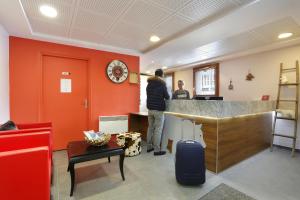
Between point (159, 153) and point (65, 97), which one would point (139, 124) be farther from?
point (65, 97)

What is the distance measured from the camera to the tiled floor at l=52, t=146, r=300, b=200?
185cm

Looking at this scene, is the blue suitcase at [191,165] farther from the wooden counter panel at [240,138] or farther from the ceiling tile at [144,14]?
the ceiling tile at [144,14]

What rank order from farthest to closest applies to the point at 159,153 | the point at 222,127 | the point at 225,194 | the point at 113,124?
the point at 113,124 → the point at 159,153 → the point at 222,127 → the point at 225,194

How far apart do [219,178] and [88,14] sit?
2975mm

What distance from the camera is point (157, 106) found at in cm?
313

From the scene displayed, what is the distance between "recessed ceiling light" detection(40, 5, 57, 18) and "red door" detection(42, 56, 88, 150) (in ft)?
3.89

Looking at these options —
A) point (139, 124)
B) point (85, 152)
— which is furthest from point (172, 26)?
point (139, 124)

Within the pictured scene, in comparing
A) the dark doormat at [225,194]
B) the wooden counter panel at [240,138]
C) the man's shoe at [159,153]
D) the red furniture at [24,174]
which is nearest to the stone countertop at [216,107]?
the wooden counter panel at [240,138]

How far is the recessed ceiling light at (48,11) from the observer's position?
6.93 feet

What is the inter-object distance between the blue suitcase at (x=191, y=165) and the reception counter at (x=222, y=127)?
434 mm

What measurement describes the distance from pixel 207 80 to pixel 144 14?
3.82 m

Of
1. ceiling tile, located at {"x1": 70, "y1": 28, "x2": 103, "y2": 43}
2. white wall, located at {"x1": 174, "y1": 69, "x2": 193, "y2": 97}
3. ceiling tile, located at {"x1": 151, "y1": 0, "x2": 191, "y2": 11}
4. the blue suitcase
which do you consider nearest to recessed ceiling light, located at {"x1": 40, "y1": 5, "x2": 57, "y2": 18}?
ceiling tile, located at {"x1": 70, "y1": 28, "x2": 103, "y2": 43}

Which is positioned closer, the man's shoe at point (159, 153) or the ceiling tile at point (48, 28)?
the ceiling tile at point (48, 28)

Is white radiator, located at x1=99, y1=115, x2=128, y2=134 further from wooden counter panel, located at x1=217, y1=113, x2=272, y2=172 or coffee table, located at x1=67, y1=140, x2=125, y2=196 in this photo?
wooden counter panel, located at x1=217, y1=113, x2=272, y2=172
